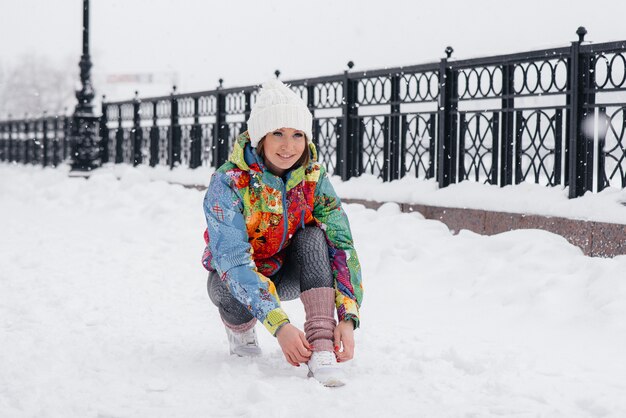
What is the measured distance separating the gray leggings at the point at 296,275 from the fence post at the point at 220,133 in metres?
10.0

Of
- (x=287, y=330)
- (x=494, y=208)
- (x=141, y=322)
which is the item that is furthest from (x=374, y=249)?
(x=287, y=330)

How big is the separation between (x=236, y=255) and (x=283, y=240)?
0.31 m

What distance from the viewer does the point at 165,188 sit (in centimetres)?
1292

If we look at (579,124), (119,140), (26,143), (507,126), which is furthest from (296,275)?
(26,143)

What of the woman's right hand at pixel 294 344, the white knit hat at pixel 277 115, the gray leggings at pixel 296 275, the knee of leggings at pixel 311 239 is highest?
the white knit hat at pixel 277 115

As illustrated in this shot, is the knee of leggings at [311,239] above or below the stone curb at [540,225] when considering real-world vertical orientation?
above

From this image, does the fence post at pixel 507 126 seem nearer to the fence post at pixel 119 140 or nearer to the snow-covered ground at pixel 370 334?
the snow-covered ground at pixel 370 334

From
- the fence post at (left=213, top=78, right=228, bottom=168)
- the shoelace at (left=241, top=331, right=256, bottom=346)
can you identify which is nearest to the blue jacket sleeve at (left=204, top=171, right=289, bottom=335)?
the shoelace at (left=241, top=331, right=256, bottom=346)

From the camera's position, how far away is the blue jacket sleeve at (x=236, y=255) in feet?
11.1

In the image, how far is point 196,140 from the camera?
14867 mm

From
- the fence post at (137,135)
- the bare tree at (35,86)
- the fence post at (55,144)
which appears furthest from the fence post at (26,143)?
the bare tree at (35,86)

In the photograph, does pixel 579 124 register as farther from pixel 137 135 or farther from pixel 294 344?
pixel 137 135

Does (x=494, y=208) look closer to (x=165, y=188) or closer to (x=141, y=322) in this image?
(x=141, y=322)

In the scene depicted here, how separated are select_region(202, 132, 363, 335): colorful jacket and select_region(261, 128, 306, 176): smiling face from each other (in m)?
0.04
